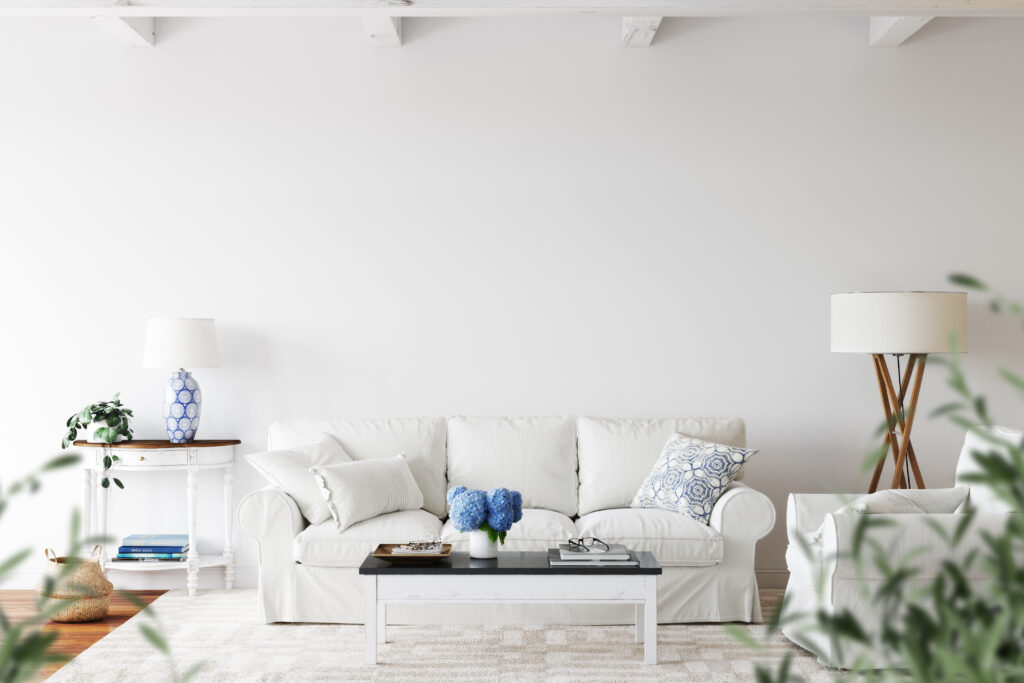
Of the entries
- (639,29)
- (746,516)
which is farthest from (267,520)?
(639,29)

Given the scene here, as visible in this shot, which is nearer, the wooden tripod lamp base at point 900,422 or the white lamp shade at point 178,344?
the wooden tripod lamp base at point 900,422

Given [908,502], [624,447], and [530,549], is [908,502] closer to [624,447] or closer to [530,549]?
[624,447]

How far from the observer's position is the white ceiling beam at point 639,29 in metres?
4.87

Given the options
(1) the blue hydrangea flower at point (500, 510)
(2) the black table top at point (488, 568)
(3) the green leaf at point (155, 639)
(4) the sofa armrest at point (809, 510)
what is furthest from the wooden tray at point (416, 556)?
(3) the green leaf at point (155, 639)

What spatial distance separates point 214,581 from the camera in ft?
16.9

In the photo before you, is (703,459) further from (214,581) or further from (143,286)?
(143,286)

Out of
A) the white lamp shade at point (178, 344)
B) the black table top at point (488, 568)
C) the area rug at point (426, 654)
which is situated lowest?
the area rug at point (426, 654)

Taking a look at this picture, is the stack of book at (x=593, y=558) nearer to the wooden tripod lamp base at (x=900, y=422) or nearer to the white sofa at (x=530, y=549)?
the white sofa at (x=530, y=549)

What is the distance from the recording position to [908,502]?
380cm

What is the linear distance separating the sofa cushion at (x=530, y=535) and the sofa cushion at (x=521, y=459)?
0.38 m

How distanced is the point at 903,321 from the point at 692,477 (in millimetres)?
1253

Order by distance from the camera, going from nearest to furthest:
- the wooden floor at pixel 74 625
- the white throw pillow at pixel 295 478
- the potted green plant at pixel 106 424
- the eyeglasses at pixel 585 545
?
1. the eyeglasses at pixel 585 545
2. the wooden floor at pixel 74 625
3. the white throw pillow at pixel 295 478
4. the potted green plant at pixel 106 424

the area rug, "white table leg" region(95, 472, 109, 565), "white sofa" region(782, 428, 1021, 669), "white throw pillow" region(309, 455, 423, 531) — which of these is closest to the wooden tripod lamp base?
"white sofa" region(782, 428, 1021, 669)

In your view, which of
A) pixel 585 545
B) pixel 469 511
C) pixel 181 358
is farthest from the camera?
pixel 181 358
